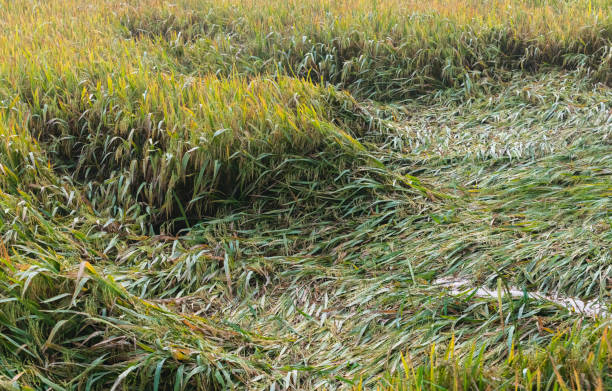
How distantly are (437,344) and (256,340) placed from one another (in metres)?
0.61

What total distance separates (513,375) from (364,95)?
287cm

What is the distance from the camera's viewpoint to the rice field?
1.80 metres

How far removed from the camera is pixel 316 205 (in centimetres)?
285

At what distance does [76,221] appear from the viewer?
2.64m

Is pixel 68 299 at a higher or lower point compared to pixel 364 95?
higher

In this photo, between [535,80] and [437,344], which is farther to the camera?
[535,80]

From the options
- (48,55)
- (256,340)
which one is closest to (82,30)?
(48,55)

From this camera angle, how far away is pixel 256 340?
81.3 inches

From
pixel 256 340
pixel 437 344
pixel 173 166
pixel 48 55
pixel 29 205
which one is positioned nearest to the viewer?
pixel 437 344

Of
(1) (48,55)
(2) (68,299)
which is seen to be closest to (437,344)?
(2) (68,299)

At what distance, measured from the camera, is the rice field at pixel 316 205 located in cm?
180

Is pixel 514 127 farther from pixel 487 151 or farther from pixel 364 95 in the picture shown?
pixel 364 95

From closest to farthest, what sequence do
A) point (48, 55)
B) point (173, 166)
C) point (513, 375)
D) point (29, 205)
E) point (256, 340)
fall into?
point (513, 375) < point (256, 340) < point (29, 205) < point (173, 166) < point (48, 55)

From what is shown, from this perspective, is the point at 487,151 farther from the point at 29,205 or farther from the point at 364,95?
the point at 29,205
